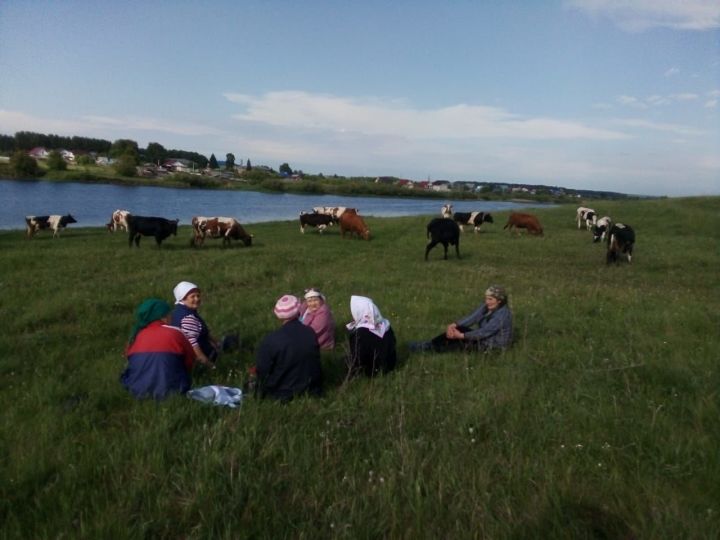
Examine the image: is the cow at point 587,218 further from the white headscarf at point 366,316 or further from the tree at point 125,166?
the tree at point 125,166

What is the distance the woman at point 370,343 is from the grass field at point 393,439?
278mm

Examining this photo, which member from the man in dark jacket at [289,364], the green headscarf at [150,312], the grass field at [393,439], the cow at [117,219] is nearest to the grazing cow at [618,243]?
the grass field at [393,439]

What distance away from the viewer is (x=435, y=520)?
346 centimetres

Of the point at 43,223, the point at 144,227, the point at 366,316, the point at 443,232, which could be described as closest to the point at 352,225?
the point at 443,232

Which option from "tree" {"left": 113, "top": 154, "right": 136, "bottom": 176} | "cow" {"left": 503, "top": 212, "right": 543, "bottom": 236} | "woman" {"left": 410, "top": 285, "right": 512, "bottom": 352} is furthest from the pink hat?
"tree" {"left": 113, "top": 154, "right": 136, "bottom": 176}

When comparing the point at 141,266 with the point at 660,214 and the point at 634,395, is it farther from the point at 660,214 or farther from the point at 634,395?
the point at 660,214

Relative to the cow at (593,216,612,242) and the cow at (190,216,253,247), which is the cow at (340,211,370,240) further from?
the cow at (593,216,612,242)

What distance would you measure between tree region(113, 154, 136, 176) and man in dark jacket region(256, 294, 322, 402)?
353ft

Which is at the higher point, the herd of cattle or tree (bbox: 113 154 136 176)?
tree (bbox: 113 154 136 176)

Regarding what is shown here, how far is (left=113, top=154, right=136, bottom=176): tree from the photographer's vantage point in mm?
103125

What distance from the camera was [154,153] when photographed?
168125mm

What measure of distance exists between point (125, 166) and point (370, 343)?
107851mm

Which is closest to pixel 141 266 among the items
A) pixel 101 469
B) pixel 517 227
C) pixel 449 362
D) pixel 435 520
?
pixel 449 362

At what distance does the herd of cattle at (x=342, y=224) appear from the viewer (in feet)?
67.7
